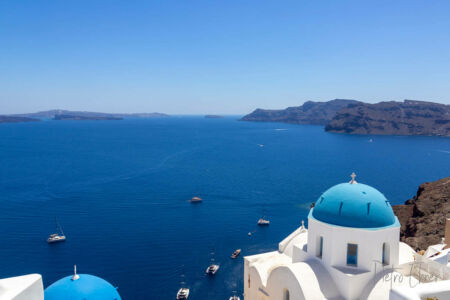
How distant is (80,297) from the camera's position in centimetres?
1298

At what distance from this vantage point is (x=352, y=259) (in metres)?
14.8

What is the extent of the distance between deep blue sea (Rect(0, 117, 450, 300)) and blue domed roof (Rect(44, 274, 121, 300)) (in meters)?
20.8

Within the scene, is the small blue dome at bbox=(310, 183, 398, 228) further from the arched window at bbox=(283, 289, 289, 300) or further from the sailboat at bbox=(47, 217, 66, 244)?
the sailboat at bbox=(47, 217, 66, 244)

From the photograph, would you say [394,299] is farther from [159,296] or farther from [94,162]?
[94,162]

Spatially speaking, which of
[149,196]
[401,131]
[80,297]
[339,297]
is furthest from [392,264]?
[401,131]

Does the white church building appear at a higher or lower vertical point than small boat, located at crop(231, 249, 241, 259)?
higher

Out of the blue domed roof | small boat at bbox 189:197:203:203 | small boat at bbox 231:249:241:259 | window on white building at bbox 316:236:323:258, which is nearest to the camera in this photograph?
the blue domed roof

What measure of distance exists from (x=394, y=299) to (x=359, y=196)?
23.9ft

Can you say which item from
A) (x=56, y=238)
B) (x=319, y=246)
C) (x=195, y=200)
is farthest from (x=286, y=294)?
(x=195, y=200)

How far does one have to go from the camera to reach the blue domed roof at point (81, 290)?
42.7 ft

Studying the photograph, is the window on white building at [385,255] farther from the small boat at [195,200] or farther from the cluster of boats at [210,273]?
the small boat at [195,200]

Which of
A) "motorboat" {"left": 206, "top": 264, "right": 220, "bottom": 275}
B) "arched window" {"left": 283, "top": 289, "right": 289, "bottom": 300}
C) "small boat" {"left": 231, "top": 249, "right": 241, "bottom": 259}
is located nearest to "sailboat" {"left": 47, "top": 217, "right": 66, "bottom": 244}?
"motorboat" {"left": 206, "top": 264, "right": 220, "bottom": 275}

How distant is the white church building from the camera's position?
13758 millimetres

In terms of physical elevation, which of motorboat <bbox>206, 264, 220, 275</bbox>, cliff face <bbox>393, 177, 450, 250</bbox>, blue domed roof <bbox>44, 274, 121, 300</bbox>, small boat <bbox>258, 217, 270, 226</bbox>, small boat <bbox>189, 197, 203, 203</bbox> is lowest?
motorboat <bbox>206, 264, 220, 275</bbox>
